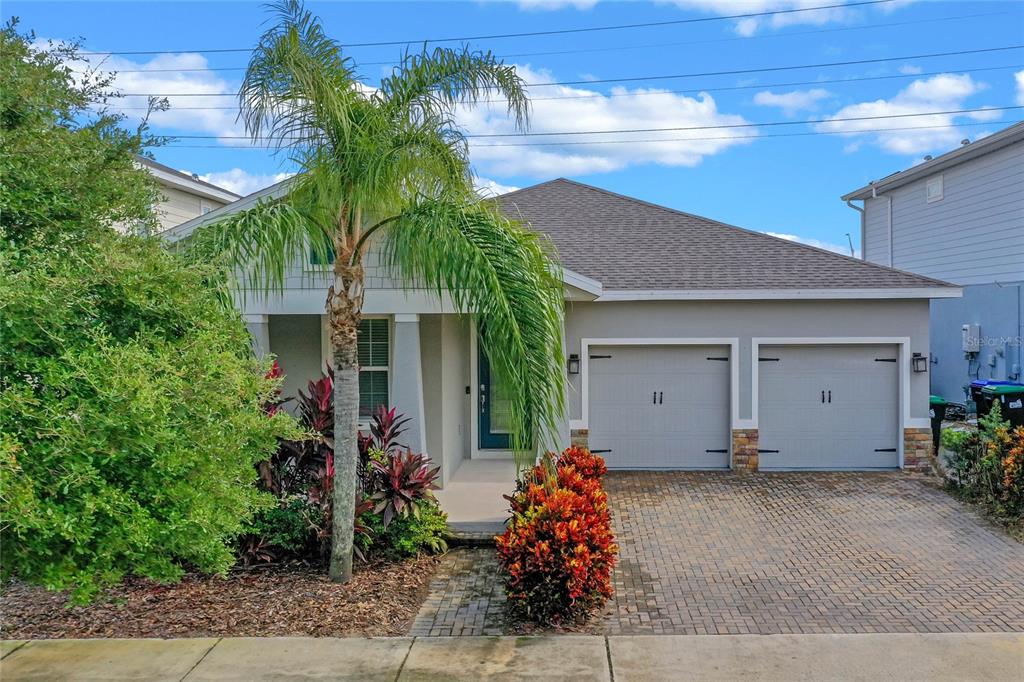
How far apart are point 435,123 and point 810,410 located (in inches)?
318

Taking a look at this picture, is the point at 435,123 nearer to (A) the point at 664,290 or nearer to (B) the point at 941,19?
(A) the point at 664,290

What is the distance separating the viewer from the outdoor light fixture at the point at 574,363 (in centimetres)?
1191

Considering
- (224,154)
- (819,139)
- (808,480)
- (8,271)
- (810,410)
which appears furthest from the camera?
(819,139)

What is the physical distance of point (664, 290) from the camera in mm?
11703

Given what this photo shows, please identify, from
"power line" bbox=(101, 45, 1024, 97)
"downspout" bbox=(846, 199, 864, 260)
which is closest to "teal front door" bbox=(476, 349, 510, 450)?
"power line" bbox=(101, 45, 1024, 97)

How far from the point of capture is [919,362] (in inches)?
463

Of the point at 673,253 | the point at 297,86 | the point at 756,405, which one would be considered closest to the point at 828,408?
the point at 756,405

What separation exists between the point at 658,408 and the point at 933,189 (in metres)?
11.5

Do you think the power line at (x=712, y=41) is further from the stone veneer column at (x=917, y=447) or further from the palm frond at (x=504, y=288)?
the palm frond at (x=504, y=288)

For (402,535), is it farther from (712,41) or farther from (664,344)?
(712,41)

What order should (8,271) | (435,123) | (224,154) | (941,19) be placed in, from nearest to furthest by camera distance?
(8,271)
(435,123)
(941,19)
(224,154)

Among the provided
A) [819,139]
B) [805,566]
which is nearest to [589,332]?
[805,566]

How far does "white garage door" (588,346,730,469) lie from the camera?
12141 millimetres

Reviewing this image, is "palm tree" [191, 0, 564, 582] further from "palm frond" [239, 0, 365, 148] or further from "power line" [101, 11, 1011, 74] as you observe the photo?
"power line" [101, 11, 1011, 74]
